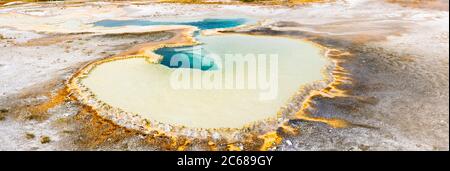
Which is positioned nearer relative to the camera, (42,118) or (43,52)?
(42,118)

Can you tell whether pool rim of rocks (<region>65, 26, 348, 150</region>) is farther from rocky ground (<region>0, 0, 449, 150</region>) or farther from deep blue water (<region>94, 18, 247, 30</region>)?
deep blue water (<region>94, 18, 247, 30</region>)

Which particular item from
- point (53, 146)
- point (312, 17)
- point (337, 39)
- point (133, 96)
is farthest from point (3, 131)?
point (312, 17)

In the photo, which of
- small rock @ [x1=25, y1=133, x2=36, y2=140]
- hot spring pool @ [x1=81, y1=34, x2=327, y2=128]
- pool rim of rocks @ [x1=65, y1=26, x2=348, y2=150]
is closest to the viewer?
small rock @ [x1=25, y1=133, x2=36, y2=140]

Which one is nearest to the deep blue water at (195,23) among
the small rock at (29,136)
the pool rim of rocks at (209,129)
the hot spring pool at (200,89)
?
the hot spring pool at (200,89)

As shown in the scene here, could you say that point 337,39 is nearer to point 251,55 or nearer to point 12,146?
point 251,55

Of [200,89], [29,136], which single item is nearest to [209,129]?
[200,89]

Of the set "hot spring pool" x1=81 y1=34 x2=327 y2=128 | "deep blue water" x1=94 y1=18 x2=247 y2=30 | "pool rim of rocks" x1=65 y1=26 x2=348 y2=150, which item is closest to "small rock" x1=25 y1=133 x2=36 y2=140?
"pool rim of rocks" x1=65 y1=26 x2=348 y2=150
